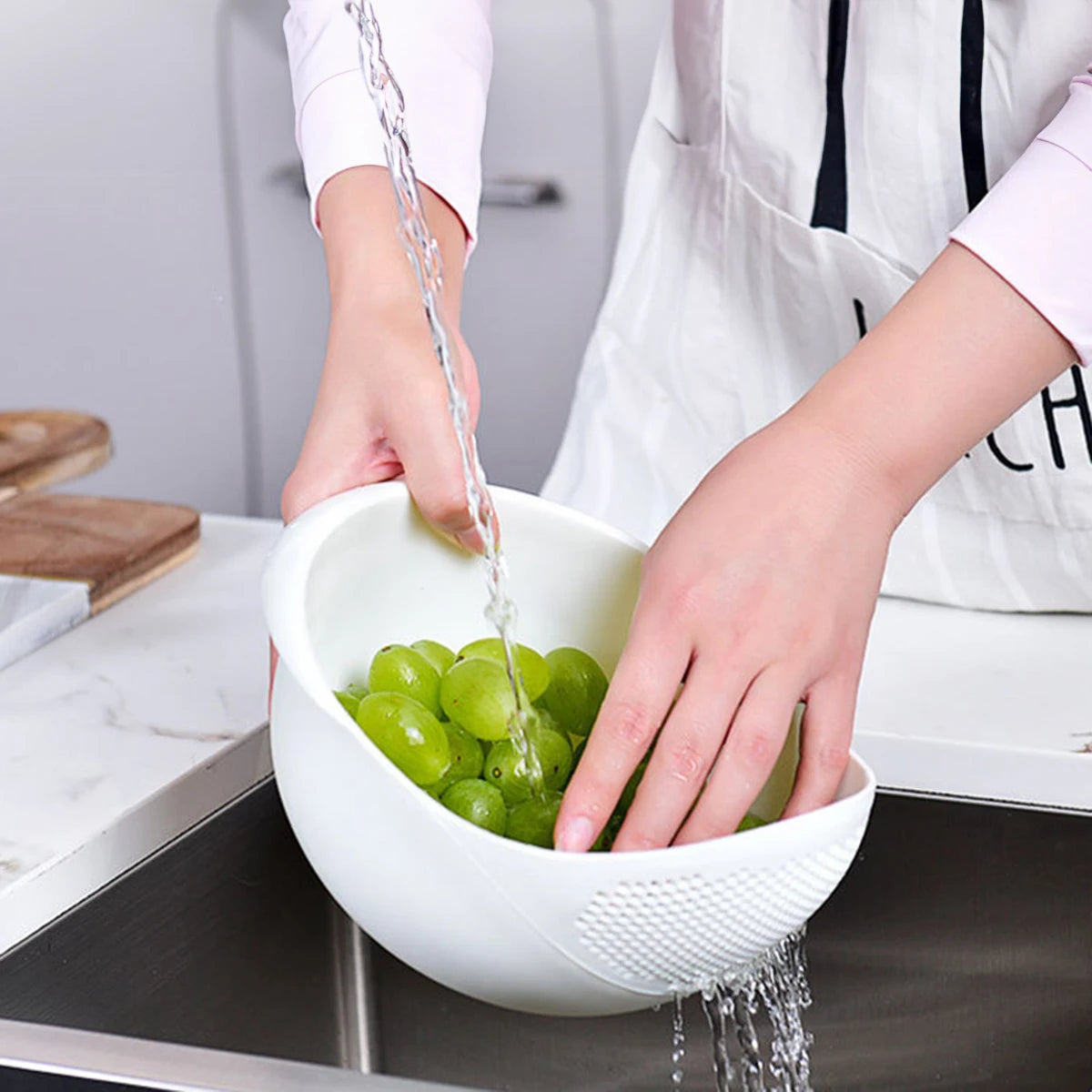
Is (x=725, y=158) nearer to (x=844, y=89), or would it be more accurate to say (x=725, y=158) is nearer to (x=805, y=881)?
(x=844, y=89)

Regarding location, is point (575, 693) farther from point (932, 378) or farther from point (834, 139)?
point (834, 139)

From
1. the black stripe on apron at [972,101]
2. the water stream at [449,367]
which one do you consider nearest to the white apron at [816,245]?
the black stripe on apron at [972,101]

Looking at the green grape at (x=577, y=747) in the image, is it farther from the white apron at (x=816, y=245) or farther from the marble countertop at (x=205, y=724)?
the white apron at (x=816, y=245)

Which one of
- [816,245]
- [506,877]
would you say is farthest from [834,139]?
[506,877]

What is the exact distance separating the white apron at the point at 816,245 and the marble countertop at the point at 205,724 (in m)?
0.07

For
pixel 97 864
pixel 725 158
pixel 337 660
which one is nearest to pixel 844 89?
pixel 725 158

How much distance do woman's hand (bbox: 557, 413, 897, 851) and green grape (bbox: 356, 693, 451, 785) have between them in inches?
2.5

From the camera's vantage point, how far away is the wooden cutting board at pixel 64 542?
97 centimetres

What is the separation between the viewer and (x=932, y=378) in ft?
2.10

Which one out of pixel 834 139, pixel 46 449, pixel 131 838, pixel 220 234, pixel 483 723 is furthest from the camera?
pixel 220 234

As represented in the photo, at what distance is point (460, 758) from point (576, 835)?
0.32 ft

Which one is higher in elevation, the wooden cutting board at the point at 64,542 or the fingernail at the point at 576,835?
the fingernail at the point at 576,835

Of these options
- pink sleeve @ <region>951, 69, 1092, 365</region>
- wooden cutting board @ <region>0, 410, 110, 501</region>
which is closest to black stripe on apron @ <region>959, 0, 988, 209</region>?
pink sleeve @ <region>951, 69, 1092, 365</region>

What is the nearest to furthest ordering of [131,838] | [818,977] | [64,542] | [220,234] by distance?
[131,838], [818,977], [64,542], [220,234]
